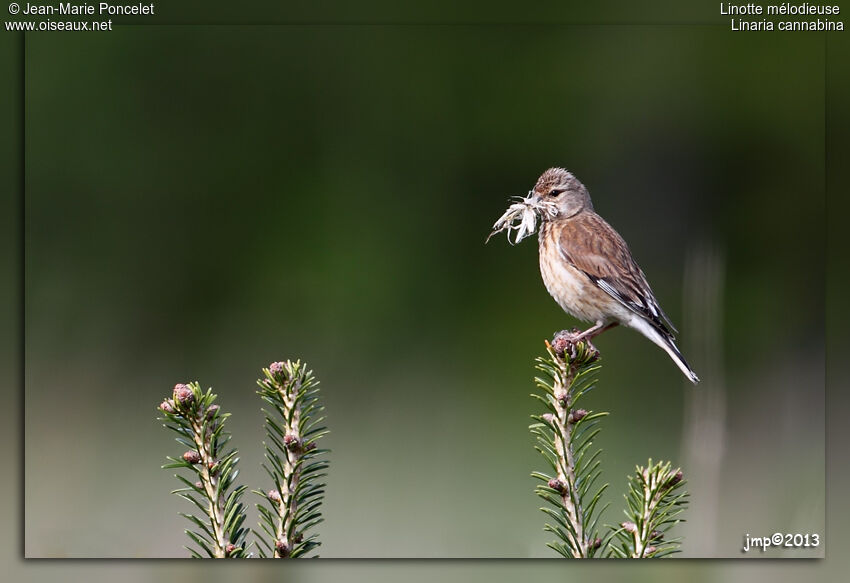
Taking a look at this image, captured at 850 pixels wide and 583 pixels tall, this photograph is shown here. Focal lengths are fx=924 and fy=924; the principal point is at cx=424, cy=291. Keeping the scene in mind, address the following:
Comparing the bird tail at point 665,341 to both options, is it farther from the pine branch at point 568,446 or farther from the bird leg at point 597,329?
the pine branch at point 568,446

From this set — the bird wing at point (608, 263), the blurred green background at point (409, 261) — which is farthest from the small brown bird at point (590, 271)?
the blurred green background at point (409, 261)


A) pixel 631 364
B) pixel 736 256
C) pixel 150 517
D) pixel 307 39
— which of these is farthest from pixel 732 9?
pixel 150 517

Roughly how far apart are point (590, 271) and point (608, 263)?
9 cm

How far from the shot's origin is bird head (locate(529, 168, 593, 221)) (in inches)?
144

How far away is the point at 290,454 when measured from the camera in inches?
99.2

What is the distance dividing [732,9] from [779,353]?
1.36 metres

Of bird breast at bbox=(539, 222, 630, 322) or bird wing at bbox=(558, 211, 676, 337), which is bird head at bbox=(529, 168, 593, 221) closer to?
bird wing at bbox=(558, 211, 676, 337)

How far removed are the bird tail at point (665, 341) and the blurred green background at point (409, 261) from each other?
138mm

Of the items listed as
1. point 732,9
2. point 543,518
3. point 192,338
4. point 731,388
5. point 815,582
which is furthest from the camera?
point 192,338

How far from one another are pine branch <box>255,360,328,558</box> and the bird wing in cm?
134

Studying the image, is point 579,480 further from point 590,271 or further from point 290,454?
point 590,271

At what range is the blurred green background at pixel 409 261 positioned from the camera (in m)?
3.28

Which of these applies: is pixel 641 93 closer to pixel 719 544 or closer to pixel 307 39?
pixel 307 39

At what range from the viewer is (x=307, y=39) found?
3.39 metres
